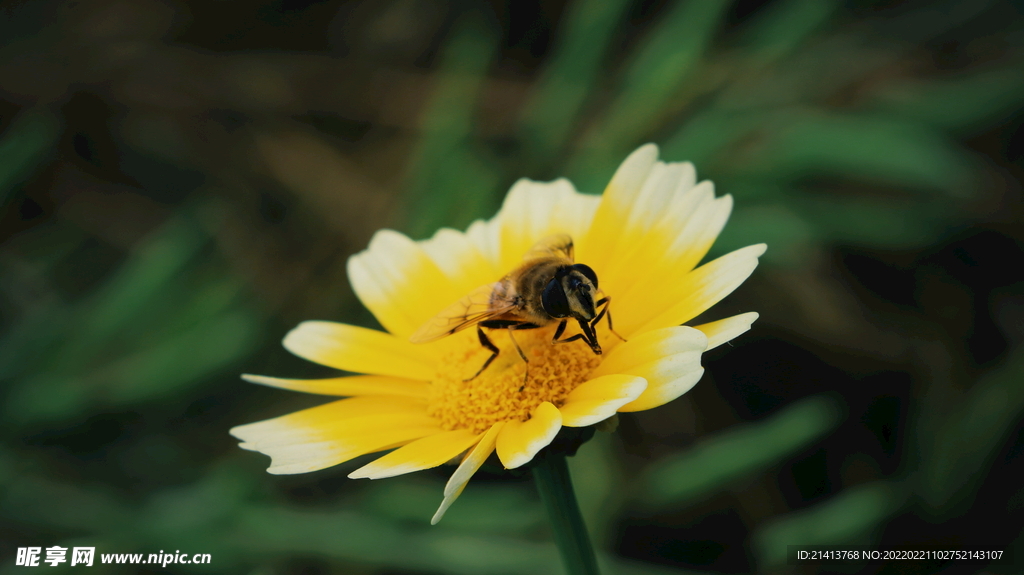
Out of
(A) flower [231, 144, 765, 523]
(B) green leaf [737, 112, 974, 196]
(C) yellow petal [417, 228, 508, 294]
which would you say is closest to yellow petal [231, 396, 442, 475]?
(A) flower [231, 144, 765, 523]

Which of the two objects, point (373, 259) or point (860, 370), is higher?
point (373, 259)

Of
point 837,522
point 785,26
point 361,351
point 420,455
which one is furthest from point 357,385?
point 785,26

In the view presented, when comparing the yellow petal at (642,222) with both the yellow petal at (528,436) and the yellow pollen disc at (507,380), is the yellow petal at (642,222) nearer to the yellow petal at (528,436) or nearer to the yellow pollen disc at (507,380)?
the yellow pollen disc at (507,380)

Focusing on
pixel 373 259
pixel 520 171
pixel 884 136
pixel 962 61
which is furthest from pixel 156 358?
pixel 962 61

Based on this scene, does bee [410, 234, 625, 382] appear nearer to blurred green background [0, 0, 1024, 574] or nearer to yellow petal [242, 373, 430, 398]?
yellow petal [242, 373, 430, 398]

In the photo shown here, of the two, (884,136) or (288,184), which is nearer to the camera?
(884,136)

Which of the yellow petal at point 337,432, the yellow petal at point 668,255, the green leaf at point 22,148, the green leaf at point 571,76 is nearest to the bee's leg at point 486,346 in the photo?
the yellow petal at point 337,432

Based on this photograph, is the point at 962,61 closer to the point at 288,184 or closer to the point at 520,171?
the point at 520,171
